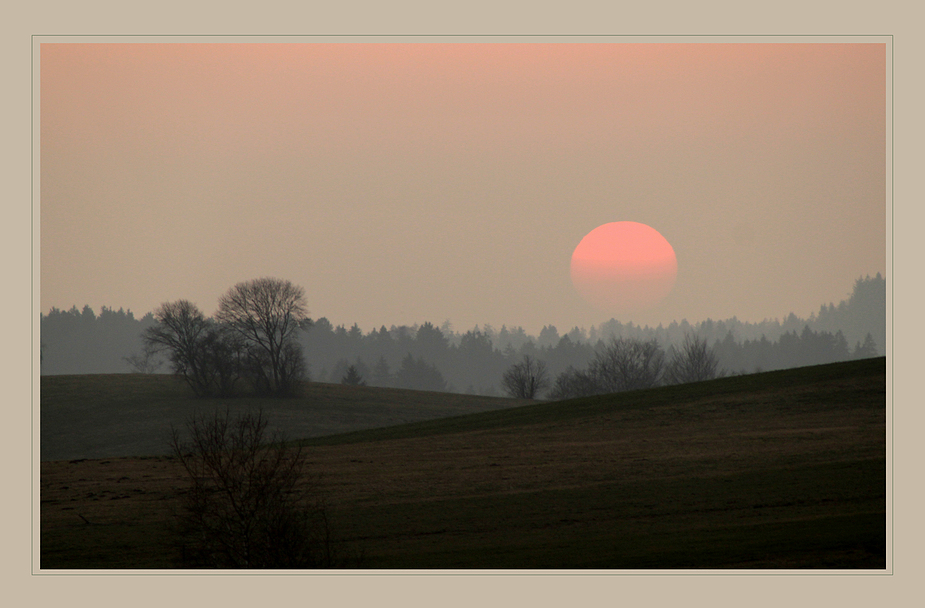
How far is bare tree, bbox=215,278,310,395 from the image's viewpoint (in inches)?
3127

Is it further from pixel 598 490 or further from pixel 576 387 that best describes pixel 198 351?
pixel 598 490

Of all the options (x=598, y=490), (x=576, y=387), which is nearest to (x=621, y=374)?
(x=576, y=387)

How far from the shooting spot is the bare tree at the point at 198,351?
256 feet

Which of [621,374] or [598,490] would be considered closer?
[598,490]

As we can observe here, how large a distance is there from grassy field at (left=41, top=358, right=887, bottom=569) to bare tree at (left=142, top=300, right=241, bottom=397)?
3500cm

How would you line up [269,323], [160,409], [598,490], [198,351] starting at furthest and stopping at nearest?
[269,323] < [198,351] < [160,409] < [598,490]

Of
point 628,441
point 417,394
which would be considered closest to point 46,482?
point 628,441

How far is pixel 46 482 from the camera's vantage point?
34406 millimetres

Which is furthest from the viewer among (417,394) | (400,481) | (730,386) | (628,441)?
(417,394)

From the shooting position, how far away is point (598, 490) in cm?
2775

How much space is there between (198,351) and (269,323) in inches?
291

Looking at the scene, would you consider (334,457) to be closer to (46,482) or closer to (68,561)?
(46,482)

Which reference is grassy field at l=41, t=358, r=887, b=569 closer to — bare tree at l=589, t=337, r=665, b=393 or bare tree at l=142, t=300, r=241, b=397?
bare tree at l=142, t=300, r=241, b=397

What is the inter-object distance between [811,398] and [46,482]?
120 ft
